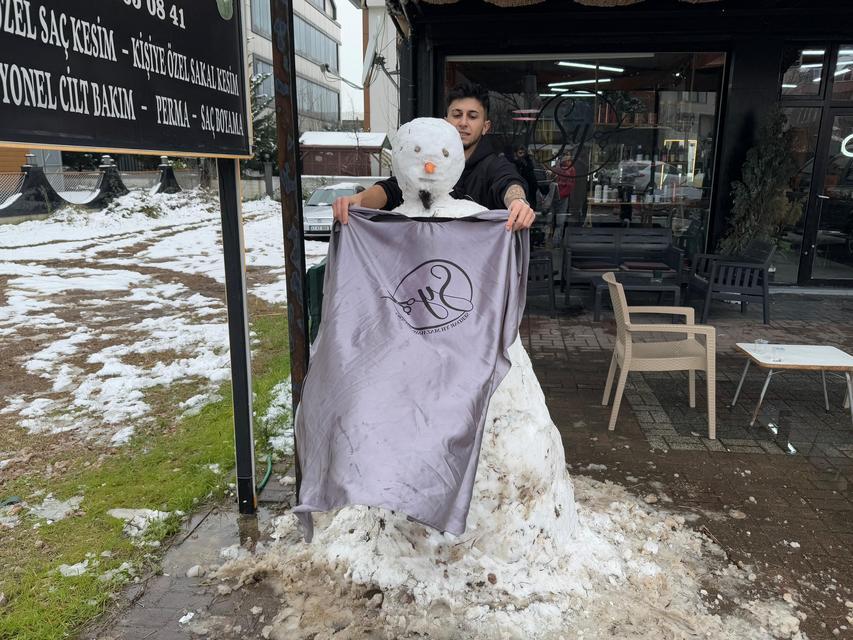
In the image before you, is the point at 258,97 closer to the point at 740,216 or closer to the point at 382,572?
the point at 740,216

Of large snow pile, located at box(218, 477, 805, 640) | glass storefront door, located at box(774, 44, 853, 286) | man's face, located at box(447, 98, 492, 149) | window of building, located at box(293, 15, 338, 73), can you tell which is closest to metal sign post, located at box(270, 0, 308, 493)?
large snow pile, located at box(218, 477, 805, 640)

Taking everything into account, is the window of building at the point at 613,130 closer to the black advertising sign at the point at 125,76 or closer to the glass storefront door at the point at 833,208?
the glass storefront door at the point at 833,208

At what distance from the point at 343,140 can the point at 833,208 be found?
61.6 feet

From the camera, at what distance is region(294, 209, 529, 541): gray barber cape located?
219 cm

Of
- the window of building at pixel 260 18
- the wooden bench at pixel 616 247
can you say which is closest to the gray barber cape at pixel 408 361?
the wooden bench at pixel 616 247

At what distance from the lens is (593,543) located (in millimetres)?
2916

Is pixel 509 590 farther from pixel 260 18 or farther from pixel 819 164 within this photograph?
pixel 260 18

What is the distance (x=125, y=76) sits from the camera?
2186mm

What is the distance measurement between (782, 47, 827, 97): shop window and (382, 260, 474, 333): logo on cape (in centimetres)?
Result: 737

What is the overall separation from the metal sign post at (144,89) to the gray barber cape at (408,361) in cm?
68

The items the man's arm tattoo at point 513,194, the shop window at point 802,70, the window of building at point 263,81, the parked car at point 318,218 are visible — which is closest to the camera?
the man's arm tattoo at point 513,194

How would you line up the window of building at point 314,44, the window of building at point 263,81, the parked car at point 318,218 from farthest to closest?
the window of building at point 314,44
the window of building at point 263,81
the parked car at point 318,218

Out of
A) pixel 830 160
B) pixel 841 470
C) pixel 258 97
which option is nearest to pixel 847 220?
pixel 830 160

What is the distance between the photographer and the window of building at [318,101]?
145 feet
